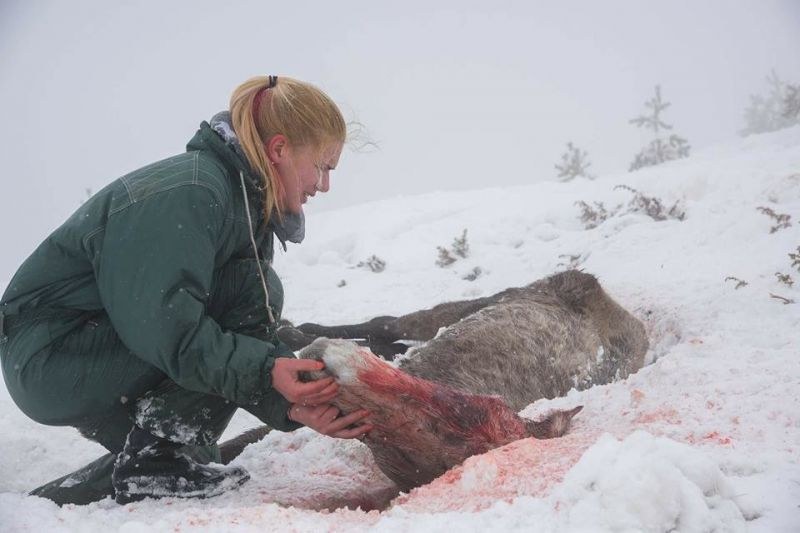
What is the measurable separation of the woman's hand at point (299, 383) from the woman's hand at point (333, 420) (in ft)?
0.24

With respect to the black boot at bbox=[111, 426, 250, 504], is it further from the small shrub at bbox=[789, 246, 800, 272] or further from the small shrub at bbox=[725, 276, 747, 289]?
the small shrub at bbox=[789, 246, 800, 272]

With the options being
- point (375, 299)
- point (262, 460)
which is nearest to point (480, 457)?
point (262, 460)

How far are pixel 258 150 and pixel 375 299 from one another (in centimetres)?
378

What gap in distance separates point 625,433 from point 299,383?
115 centimetres

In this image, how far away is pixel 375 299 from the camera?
19.6ft

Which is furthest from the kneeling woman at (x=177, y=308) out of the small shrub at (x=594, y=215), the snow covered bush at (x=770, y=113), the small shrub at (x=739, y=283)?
the snow covered bush at (x=770, y=113)

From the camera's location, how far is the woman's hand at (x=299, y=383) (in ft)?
6.71

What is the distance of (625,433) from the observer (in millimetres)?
2008

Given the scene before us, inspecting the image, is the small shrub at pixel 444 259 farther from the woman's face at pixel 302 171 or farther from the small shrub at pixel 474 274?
the woman's face at pixel 302 171

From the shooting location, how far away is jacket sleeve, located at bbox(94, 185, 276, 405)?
1.89m

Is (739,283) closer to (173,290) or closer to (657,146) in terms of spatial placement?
(173,290)

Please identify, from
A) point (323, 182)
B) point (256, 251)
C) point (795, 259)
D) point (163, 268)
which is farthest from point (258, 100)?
point (795, 259)

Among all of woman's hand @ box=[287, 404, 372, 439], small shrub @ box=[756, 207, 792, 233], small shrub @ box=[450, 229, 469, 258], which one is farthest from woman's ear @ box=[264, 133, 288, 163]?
small shrub @ box=[450, 229, 469, 258]

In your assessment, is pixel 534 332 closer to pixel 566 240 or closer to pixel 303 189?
pixel 303 189
